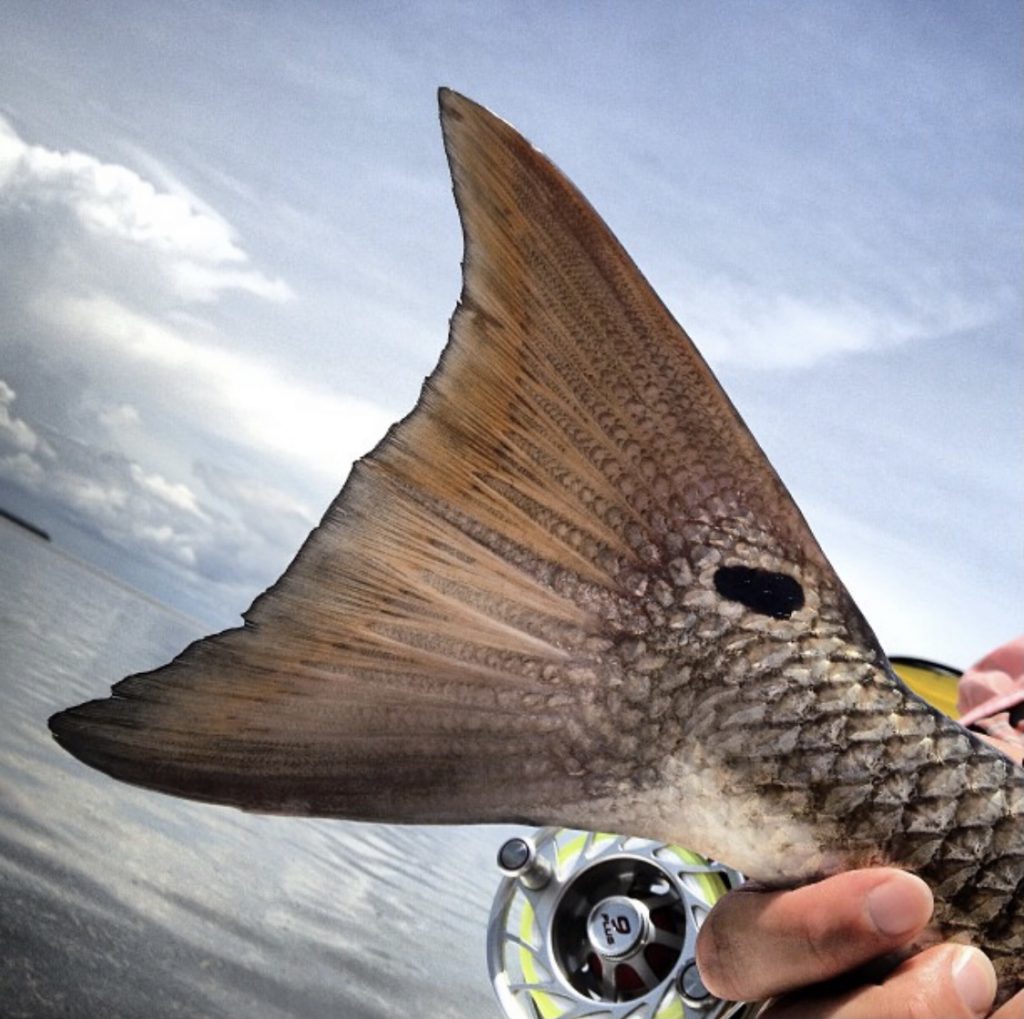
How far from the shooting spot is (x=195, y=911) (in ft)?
17.7

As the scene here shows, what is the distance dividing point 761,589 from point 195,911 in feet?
15.4

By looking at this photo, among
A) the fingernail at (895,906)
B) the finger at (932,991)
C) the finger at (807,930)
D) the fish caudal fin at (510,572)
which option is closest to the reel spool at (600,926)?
the finger at (807,930)

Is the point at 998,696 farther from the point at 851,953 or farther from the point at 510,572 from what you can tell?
the point at 510,572

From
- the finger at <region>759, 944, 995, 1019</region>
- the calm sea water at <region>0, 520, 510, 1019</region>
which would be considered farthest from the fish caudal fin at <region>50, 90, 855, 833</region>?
the calm sea water at <region>0, 520, 510, 1019</region>

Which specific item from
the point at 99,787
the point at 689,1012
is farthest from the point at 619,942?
the point at 99,787

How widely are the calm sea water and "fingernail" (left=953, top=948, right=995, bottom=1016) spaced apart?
2.93 m

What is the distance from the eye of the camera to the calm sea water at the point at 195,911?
4023mm

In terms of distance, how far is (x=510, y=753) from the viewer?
1542 millimetres

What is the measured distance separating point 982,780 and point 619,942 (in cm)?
178

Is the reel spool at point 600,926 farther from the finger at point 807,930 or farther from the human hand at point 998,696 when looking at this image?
the finger at point 807,930

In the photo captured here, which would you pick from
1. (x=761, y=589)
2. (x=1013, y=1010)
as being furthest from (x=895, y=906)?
(x=761, y=589)

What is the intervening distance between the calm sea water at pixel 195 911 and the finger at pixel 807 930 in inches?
99.7

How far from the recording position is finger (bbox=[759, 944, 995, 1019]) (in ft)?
4.70

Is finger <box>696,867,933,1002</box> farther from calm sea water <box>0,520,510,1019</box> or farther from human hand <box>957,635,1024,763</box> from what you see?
calm sea water <box>0,520,510,1019</box>
